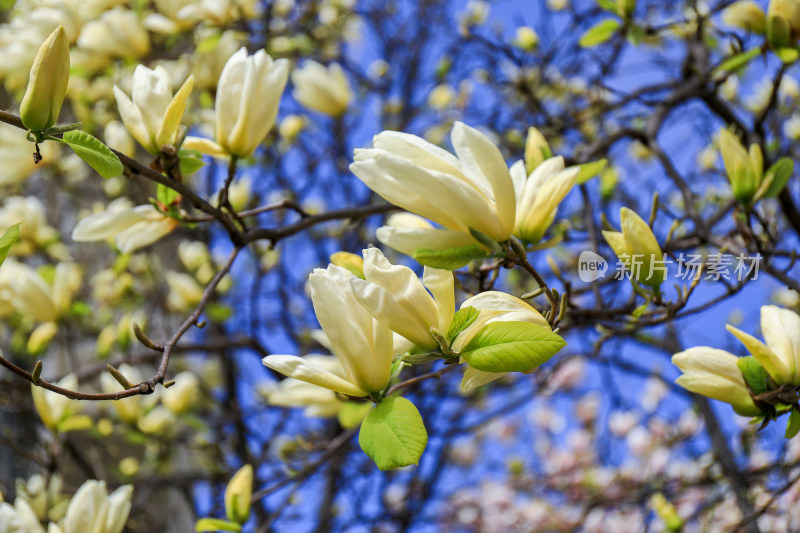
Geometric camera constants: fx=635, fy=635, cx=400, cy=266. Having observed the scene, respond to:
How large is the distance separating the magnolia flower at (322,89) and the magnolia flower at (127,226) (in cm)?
111

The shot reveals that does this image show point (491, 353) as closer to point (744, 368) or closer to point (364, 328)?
point (364, 328)

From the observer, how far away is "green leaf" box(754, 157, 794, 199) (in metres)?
0.97

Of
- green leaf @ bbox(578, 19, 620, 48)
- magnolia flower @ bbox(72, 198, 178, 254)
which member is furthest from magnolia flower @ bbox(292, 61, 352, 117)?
magnolia flower @ bbox(72, 198, 178, 254)

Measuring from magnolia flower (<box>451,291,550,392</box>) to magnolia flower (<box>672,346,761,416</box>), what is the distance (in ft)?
0.84

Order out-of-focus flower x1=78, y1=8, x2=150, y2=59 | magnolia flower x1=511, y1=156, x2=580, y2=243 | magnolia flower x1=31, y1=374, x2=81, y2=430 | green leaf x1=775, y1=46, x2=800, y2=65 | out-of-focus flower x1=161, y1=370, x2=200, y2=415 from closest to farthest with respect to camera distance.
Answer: magnolia flower x1=511, y1=156, x2=580, y2=243 → green leaf x1=775, y1=46, x2=800, y2=65 → magnolia flower x1=31, y1=374, x2=81, y2=430 → out-of-focus flower x1=78, y1=8, x2=150, y2=59 → out-of-focus flower x1=161, y1=370, x2=200, y2=415

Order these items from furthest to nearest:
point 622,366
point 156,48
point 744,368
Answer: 1. point 622,366
2. point 156,48
3. point 744,368

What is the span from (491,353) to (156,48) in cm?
167

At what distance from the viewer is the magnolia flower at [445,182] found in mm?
586

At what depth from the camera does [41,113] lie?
0.62 m

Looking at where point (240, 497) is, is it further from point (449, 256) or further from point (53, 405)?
point (53, 405)

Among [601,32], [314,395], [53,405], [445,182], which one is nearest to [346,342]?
[445,182]

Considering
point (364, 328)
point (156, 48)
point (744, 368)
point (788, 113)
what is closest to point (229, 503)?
point (364, 328)

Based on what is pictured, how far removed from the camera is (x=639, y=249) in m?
0.78

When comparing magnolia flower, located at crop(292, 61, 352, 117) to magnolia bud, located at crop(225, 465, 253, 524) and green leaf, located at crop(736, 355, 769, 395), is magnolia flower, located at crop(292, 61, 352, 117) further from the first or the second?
green leaf, located at crop(736, 355, 769, 395)
